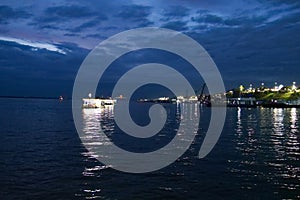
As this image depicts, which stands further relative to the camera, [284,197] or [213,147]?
[213,147]

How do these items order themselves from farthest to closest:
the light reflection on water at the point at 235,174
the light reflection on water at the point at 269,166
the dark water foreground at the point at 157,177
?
the light reflection on water at the point at 269,166
the light reflection on water at the point at 235,174
the dark water foreground at the point at 157,177

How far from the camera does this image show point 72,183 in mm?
21609

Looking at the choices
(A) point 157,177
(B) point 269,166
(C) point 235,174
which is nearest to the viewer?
(A) point 157,177

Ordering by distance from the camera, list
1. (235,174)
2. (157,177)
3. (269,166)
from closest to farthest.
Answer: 1. (157,177)
2. (235,174)
3. (269,166)

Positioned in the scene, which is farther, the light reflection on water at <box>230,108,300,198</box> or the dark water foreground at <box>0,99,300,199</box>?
the light reflection on water at <box>230,108,300,198</box>

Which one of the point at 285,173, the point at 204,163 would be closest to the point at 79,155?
the point at 204,163

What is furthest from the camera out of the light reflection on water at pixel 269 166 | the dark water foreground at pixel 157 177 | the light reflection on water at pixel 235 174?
the light reflection on water at pixel 269 166

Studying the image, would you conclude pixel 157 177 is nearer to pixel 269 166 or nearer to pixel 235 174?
pixel 235 174

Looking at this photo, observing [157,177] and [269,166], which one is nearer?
[157,177]

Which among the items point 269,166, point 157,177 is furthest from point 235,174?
point 157,177

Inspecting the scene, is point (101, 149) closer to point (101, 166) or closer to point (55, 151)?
point (55, 151)

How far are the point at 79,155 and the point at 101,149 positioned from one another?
4388mm

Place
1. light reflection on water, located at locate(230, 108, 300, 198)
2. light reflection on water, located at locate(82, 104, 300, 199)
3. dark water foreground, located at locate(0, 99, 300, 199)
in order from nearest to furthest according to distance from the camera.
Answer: dark water foreground, located at locate(0, 99, 300, 199) < light reflection on water, located at locate(82, 104, 300, 199) < light reflection on water, located at locate(230, 108, 300, 198)

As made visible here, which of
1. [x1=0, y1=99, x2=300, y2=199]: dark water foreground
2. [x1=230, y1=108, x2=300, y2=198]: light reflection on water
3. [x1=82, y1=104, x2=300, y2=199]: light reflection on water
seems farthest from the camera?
[x1=230, y1=108, x2=300, y2=198]: light reflection on water
